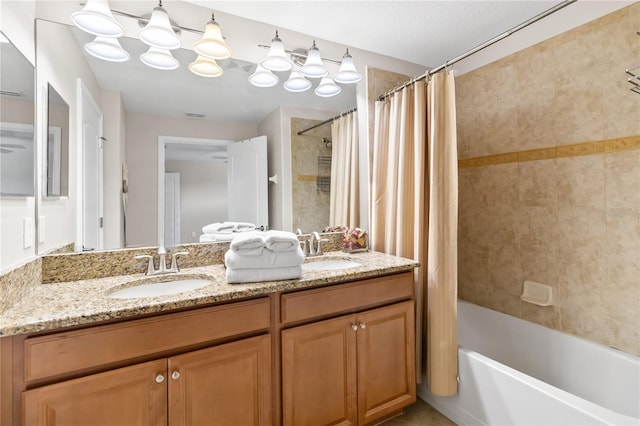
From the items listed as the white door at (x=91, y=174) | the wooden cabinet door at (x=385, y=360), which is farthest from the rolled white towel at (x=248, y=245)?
the white door at (x=91, y=174)

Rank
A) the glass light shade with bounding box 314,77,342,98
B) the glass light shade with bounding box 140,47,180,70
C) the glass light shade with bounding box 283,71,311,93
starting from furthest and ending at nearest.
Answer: the glass light shade with bounding box 314,77,342,98 < the glass light shade with bounding box 283,71,311,93 < the glass light shade with bounding box 140,47,180,70

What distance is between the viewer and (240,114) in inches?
74.5

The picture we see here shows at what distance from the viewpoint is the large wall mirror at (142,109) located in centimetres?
149

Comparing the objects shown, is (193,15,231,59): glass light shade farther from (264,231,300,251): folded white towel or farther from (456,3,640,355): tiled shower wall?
(456,3,640,355): tiled shower wall

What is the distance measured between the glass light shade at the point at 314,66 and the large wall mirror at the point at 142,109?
32 centimetres

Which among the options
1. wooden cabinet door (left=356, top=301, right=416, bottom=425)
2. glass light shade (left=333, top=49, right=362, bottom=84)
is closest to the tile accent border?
glass light shade (left=333, top=49, right=362, bottom=84)

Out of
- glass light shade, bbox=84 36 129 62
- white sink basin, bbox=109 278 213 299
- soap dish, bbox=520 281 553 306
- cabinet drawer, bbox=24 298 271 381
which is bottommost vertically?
soap dish, bbox=520 281 553 306

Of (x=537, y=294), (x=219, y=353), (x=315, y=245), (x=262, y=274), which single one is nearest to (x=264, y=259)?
(x=262, y=274)

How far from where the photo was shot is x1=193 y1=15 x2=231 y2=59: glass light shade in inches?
64.3

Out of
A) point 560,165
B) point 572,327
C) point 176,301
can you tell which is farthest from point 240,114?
point 572,327

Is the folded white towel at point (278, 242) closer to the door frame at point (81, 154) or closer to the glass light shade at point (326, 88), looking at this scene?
the door frame at point (81, 154)

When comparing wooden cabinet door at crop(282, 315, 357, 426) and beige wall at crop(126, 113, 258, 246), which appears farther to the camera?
beige wall at crop(126, 113, 258, 246)

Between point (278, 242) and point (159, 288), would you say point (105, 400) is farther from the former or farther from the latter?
point (278, 242)

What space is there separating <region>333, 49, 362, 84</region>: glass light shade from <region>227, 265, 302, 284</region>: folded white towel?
54.9 inches
